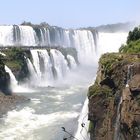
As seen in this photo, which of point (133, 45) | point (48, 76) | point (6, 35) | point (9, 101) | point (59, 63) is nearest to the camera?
point (133, 45)

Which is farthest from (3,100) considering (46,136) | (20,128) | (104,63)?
(104,63)

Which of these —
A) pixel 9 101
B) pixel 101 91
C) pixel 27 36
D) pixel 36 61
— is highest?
A: pixel 101 91

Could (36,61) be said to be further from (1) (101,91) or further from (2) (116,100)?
(2) (116,100)

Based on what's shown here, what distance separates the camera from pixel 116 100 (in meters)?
Result: 31.9

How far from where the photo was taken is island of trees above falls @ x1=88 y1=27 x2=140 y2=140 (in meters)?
28.2

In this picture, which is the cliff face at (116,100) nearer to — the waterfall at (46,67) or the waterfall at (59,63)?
the waterfall at (46,67)

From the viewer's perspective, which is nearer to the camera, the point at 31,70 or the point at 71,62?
the point at 31,70

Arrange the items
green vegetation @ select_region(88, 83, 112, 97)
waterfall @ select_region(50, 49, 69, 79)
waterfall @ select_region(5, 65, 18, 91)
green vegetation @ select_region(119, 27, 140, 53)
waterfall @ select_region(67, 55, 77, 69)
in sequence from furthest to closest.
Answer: waterfall @ select_region(67, 55, 77, 69) → waterfall @ select_region(50, 49, 69, 79) → waterfall @ select_region(5, 65, 18, 91) → green vegetation @ select_region(119, 27, 140, 53) → green vegetation @ select_region(88, 83, 112, 97)

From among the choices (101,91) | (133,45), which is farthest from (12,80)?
(101,91)

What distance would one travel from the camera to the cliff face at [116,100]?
92.7ft

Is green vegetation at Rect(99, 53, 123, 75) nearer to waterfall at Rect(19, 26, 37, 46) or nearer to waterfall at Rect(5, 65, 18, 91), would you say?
waterfall at Rect(5, 65, 18, 91)

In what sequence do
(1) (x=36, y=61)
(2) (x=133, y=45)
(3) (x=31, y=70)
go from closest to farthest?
(2) (x=133, y=45) < (3) (x=31, y=70) < (1) (x=36, y=61)

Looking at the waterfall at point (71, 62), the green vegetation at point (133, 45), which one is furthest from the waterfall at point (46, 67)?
the green vegetation at point (133, 45)

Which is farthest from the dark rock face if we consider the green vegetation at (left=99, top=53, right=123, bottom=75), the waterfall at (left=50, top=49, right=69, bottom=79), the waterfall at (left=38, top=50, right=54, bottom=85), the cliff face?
the cliff face
